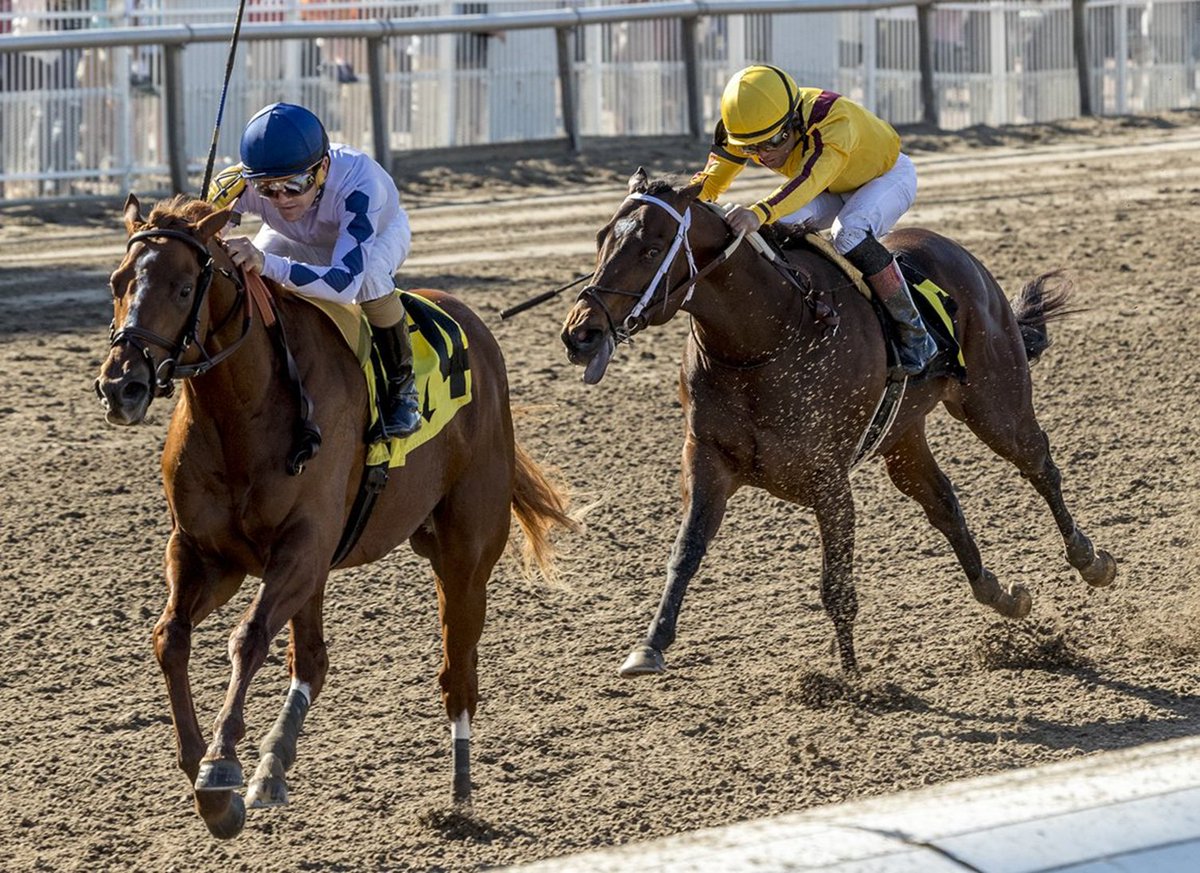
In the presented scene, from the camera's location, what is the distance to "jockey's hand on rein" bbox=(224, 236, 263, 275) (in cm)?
465

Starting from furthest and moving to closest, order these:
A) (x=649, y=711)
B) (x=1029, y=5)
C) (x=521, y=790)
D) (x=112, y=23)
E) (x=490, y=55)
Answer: (x=1029, y=5), (x=490, y=55), (x=112, y=23), (x=649, y=711), (x=521, y=790)

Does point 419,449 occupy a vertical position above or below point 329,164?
below

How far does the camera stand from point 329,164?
5.15m

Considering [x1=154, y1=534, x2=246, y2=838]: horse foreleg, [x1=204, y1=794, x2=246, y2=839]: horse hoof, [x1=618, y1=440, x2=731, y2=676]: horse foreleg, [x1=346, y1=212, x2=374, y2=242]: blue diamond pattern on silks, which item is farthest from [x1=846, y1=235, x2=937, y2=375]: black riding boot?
[x1=204, y1=794, x2=246, y2=839]: horse hoof

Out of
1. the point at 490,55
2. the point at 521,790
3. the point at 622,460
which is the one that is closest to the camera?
the point at 521,790

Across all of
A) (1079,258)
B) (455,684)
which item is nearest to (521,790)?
(455,684)

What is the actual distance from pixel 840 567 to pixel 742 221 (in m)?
1.25

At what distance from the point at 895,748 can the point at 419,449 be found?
175 cm

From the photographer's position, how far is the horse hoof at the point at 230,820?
14.4 feet

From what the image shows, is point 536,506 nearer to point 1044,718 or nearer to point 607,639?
point 607,639

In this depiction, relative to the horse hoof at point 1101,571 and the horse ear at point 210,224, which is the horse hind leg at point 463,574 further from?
the horse hoof at point 1101,571

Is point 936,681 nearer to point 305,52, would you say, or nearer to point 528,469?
point 528,469

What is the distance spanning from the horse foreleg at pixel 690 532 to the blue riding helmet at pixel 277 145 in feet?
6.16

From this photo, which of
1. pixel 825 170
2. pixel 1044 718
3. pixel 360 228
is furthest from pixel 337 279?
pixel 1044 718
